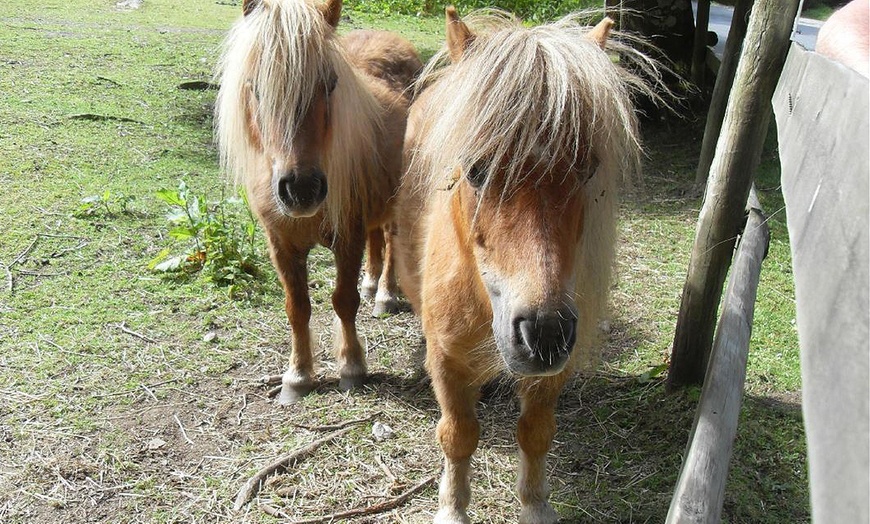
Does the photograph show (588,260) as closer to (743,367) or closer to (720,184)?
(743,367)

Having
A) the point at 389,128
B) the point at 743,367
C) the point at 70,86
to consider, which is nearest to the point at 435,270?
the point at 743,367

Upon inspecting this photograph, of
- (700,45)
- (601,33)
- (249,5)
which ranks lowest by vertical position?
(700,45)

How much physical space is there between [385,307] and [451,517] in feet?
7.15

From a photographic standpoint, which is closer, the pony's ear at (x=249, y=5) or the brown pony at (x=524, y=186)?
the brown pony at (x=524, y=186)

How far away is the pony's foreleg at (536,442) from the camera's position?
2.85 m

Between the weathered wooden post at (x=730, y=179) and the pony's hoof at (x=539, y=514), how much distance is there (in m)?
1.09

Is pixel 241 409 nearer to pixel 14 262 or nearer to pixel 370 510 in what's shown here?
pixel 370 510

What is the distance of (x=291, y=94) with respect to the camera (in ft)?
10.8

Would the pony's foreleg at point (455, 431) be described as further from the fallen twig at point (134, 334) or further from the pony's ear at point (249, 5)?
the fallen twig at point (134, 334)

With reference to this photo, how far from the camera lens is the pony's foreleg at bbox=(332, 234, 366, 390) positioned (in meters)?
4.01

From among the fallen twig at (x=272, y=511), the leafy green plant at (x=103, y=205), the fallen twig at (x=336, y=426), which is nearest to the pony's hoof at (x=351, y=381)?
the fallen twig at (x=336, y=426)

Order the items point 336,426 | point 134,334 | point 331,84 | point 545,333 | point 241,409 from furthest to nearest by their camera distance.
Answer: point 134,334 → point 241,409 → point 336,426 → point 331,84 → point 545,333

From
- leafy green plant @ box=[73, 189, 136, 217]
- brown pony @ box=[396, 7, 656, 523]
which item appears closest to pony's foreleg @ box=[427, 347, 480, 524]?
brown pony @ box=[396, 7, 656, 523]

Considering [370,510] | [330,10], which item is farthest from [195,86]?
[370,510]
